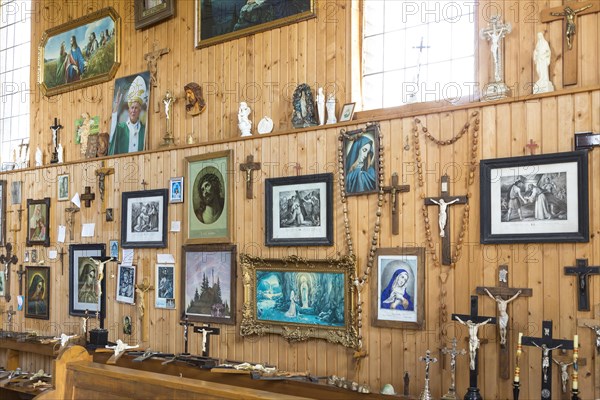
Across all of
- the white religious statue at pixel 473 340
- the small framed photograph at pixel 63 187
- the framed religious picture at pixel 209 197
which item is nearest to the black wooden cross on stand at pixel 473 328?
the white religious statue at pixel 473 340

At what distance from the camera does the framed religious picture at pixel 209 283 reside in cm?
700

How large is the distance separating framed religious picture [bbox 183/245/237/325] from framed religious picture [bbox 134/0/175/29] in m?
2.49

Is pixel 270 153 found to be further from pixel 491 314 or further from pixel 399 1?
pixel 491 314

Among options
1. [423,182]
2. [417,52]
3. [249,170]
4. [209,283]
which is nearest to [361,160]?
[423,182]

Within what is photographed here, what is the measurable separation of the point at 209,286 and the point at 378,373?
204 centimetres

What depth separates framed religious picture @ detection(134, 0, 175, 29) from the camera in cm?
785

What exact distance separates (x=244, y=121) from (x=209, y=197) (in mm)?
833

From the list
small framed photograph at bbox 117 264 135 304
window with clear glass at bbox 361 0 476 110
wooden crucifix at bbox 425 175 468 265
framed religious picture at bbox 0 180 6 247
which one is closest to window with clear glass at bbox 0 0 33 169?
framed religious picture at bbox 0 180 6 247

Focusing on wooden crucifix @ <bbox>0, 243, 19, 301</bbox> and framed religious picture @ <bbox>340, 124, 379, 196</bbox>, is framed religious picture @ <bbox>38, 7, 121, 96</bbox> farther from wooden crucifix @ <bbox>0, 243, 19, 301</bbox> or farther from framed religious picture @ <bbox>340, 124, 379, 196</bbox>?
framed religious picture @ <bbox>340, 124, 379, 196</bbox>

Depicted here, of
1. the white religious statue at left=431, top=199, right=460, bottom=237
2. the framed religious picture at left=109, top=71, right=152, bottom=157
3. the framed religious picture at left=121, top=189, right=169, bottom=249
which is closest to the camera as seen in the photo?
the white religious statue at left=431, top=199, right=460, bottom=237

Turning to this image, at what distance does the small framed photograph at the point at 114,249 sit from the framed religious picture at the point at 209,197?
1182 millimetres

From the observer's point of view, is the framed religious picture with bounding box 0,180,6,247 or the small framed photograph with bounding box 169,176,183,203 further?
the framed religious picture with bounding box 0,180,6,247

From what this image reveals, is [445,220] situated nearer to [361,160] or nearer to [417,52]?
[361,160]

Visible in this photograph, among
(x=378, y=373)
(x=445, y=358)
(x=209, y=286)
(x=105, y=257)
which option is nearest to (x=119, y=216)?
(x=105, y=257)
